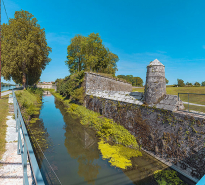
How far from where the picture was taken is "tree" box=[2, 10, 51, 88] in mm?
18316

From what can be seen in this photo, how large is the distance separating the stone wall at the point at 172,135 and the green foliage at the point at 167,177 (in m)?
0.48

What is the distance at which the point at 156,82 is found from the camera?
800cm

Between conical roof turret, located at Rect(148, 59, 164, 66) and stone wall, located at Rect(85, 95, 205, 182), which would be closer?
stone wall, located at Rect(85, 95, 205, 182)

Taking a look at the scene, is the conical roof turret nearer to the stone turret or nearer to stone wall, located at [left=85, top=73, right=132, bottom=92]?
the stone turret

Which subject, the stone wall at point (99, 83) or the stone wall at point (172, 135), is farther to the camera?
the stone wall at point (99, 83)

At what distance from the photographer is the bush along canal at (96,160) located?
5.82 meters

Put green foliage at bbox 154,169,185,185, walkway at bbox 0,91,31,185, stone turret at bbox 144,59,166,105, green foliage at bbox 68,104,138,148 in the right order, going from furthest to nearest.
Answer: green foliage at bbox 68,104,138,148
stone turret at bbox 144,59,166,105
green foliage at bbox 154,169,185,185
walkway at bbox 0,91,31,185

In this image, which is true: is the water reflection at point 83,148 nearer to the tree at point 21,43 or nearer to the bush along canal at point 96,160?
the bush along canal at point 96,160

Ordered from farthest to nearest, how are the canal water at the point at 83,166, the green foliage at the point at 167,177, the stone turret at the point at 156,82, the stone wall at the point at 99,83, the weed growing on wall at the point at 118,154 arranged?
the stone wall at the point at 99,83 → the stone turret at the point at 156,82 → the weed growing on wall at the point at 118,154 → the canal water at the point at 83,166 → the green foliage at the point at 167,177

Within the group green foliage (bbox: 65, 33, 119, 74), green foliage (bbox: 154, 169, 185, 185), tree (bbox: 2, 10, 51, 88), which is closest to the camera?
green foliage (bbox: 154, 169, 185, 185)

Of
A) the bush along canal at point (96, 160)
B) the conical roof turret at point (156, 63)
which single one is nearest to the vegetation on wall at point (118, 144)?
the bush along canal at point (96, 160)

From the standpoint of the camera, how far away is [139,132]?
8.76m

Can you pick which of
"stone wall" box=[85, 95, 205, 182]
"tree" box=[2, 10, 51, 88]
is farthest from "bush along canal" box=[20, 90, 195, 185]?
"tree" box=[2, 10, 51, 88]

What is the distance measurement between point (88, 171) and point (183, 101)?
6442 mm
